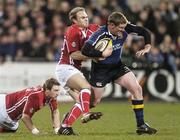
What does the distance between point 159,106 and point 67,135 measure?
30.9 feet

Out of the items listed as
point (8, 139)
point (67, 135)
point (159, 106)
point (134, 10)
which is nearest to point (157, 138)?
point (67, 135)

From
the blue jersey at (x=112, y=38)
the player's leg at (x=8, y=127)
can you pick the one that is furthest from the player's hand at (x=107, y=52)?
the player's leg at (x=8, y=127)

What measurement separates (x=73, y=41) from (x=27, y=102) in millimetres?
1348

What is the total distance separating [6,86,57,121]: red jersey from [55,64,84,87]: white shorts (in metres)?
0.46

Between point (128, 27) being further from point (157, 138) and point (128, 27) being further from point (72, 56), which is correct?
point (157, 138)

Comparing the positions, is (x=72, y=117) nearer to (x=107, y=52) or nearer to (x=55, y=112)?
(x=55, y=112)

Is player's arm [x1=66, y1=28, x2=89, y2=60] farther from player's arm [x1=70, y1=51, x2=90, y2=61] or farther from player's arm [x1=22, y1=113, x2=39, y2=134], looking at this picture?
player's arm [x1=22, y1=113, x2=39, y2=134]

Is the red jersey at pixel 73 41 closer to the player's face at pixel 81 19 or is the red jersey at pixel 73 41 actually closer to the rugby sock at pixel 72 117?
the player's face at pixel 81 19

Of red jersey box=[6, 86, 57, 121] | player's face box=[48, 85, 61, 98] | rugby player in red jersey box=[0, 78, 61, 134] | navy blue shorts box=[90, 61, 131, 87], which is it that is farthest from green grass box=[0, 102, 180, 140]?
navy blue shorts box=[90, 61, 131, 87]

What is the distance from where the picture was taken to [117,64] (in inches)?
495

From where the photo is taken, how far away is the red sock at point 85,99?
→ 463 inches

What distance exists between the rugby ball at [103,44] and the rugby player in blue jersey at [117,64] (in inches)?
2.7

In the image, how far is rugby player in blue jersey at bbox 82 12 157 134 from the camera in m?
12.0

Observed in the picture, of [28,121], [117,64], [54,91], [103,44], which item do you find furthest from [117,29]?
[28,121]
